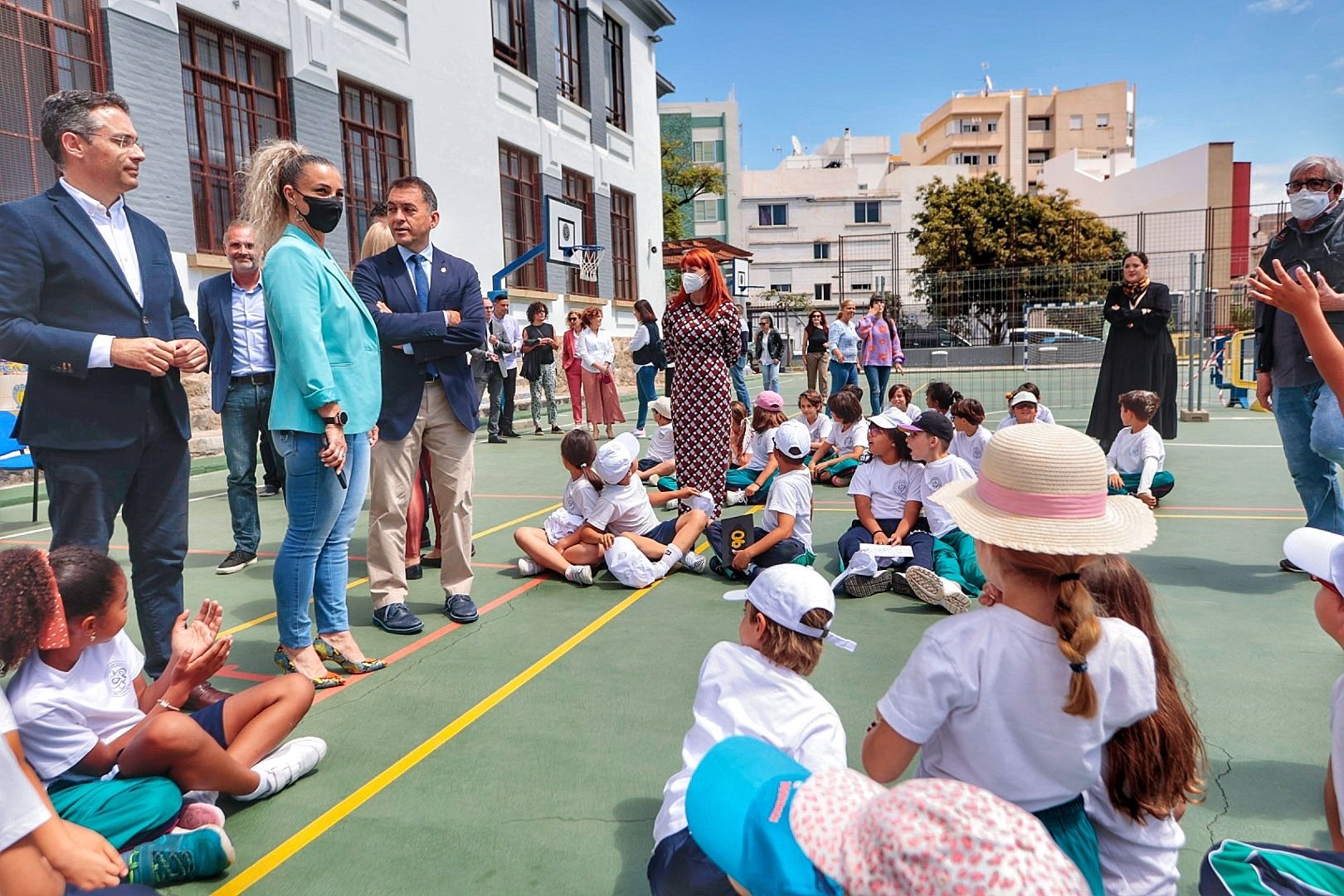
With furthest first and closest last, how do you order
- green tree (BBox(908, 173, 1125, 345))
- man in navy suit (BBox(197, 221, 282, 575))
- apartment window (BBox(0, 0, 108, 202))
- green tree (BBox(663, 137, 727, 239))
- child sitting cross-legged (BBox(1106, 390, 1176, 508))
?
green tree (BBox(663, 137, 727, 239)) → green tree (BBox(908, 173, 1125, 345)) → apartment window (BBox(0, 0, 108, 202)) → child sitting cross-legged (BBox(1106, 390, 1176, 508)) → man in navy suit (BBox(197, 221, 282, 575))

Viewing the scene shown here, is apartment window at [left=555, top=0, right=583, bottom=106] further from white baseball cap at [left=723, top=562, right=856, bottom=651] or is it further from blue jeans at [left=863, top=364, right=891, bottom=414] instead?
white baseball cap at [left=723, top=562, right=856, bottom=651]

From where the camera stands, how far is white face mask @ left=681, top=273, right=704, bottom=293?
5992 millimetres

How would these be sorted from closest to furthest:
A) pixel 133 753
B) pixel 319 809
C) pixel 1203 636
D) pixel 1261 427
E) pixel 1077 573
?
pixel 1077 573 < pixel 133 753 < pixel 319 809 < pixel 1203 636 < pixel 1261 427

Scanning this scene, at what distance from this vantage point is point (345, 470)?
11.5 feet

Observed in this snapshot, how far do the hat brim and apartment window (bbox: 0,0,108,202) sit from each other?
10246 mm

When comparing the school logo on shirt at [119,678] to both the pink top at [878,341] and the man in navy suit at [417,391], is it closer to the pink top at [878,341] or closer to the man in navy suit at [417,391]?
the man in navy suit at [417,391]

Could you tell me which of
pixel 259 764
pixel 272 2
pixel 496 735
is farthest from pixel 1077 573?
pixel 272 2

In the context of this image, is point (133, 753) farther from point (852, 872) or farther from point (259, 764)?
point (852, 872)

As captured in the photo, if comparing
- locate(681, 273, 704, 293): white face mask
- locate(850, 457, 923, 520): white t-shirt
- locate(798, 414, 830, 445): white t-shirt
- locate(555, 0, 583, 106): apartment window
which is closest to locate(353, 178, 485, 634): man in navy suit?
locate(681, 273, 704, 293): white face mask

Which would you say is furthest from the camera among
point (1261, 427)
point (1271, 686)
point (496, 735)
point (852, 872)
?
point (1261, 427)

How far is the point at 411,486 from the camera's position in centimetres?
439

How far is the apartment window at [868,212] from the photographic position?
180 feet

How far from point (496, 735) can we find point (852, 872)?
2.53m

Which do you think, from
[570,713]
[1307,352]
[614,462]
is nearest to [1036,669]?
[570,713]
